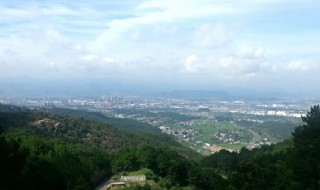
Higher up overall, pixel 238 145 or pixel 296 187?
pixel 296 187

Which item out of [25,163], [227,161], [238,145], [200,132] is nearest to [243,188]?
[25,163]

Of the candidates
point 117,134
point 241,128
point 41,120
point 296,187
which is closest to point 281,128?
point 241,128

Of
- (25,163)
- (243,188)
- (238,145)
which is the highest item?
(25,163)

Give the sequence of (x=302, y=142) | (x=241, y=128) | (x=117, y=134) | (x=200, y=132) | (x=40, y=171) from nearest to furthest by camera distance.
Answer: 1. (x=40, y=171)
2. (x=302, y=142)
3. (x=117, y=134)
4. (x=200, y=132)
5. (x=241, y=128)

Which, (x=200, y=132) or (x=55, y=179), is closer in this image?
(x=55, y=179)

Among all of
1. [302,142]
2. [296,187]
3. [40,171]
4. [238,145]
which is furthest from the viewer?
[238,145]

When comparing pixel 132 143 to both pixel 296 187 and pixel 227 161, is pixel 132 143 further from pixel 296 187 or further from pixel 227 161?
pixel 296 187
